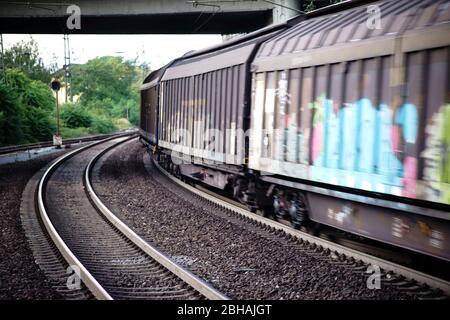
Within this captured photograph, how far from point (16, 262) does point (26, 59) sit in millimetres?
64710

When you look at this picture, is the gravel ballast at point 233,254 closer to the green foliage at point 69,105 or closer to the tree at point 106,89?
the green foliage at point 69,105

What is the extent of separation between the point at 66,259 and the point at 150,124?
15.3 metres

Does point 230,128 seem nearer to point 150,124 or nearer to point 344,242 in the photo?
point 344,242

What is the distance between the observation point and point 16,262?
8.16m

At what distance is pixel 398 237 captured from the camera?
22.0 feet

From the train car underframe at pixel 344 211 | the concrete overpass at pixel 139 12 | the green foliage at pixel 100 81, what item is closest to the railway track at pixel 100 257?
the train car underframe at pixel 344 211

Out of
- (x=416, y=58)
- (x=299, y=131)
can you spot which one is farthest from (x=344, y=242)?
(x=416, y=58)

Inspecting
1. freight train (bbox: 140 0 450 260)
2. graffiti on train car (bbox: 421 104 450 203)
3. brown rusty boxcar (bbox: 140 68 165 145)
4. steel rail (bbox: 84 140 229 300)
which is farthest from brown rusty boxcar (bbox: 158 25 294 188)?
graffiti on train car (bbox: 421 104 450 203)

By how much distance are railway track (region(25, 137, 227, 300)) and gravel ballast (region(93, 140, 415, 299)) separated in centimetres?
33

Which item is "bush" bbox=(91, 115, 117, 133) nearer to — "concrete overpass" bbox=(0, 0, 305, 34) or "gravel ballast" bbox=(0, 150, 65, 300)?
"concrete overpass" bbox=(0, 0, 305, 34)

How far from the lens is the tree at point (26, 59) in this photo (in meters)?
65.9

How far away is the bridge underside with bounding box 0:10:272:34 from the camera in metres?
27.1

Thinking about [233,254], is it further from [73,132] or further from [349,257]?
[73,132]

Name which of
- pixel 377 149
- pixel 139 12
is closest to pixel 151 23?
pixel 139 12
